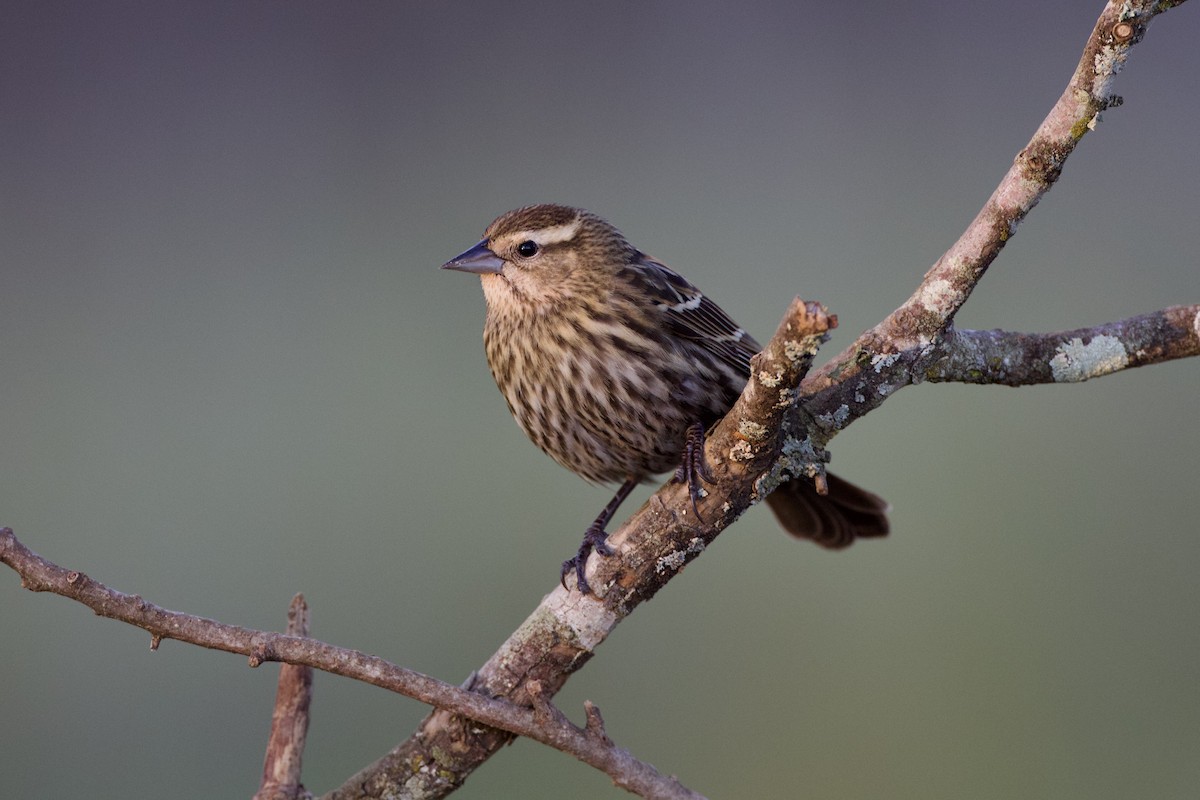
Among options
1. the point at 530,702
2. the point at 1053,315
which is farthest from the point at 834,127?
the point at 530,702

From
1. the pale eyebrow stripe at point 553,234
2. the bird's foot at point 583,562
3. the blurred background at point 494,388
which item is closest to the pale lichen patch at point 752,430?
the bird's foot at point 583,562

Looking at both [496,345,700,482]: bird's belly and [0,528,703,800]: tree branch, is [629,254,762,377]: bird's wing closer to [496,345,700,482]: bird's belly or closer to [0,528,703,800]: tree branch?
[496,345,700,482]: bird's belly

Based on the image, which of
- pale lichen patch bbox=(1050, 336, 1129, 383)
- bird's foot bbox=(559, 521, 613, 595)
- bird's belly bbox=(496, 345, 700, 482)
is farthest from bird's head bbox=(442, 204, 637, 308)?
pale lichen patch bbox=(1050, 336, 1129, 383)

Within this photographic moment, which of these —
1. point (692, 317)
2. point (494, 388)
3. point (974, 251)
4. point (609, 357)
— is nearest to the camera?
point (974, 251)

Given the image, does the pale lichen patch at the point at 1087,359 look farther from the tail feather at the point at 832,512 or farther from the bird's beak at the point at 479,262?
the bird's beak at the point at 479,262

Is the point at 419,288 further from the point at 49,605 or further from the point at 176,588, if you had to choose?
the point at 49,605

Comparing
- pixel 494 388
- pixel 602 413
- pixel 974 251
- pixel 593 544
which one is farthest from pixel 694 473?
pixel 494 388

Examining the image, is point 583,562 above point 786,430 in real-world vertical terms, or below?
below

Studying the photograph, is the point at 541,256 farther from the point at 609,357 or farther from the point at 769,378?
the point at 769,378
